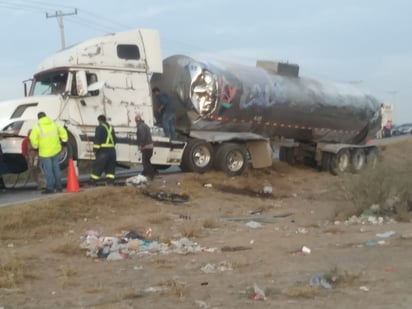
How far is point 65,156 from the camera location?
14.7 meters

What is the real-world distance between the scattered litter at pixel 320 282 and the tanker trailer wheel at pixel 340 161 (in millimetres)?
14946

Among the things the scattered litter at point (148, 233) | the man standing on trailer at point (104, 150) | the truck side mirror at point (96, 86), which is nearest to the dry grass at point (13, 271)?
the scattered litter at point (148, 233)

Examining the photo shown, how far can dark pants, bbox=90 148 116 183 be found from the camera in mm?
14547

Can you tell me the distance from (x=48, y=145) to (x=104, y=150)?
1307mm

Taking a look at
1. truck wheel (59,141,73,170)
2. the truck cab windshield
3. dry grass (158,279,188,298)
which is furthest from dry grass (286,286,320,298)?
the truck cab windshield

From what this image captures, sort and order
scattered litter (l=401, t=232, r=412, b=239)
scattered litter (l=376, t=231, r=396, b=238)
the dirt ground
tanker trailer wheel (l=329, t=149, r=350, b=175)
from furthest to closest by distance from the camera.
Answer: tanker trailer wheel (l=329, t=149, r=350, b=175) < scattered litter (l=376, t=231, r=396, b=238) < scattered litter (l=401, t=232, r=412, b=239) < the dirt ground

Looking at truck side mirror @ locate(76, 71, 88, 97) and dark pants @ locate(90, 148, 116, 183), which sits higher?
truck side mirror @ locate(76, 71, 88, 97)

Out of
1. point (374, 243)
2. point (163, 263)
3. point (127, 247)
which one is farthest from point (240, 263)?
point (374, 243)

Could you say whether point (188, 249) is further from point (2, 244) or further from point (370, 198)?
point (370, 198)

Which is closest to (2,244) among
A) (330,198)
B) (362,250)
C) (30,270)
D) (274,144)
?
(30,270)

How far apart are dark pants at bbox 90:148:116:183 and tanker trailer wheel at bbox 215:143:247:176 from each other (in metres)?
3.70

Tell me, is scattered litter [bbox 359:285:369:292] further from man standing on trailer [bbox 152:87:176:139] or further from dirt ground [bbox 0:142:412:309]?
man standing on trailer [bbox 152:87:176:139]

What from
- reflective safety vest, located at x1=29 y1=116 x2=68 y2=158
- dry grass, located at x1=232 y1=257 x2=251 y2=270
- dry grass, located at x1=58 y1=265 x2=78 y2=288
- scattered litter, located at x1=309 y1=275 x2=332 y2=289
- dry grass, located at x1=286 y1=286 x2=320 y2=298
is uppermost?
reflective safety vest, located at x1=29 y1=116 x2=68 y2=158

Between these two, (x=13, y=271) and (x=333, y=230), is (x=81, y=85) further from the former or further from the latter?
(x=13, y=271)
